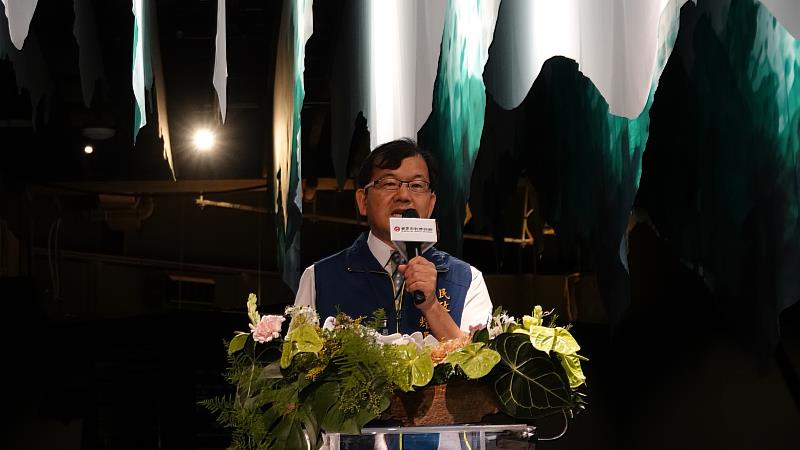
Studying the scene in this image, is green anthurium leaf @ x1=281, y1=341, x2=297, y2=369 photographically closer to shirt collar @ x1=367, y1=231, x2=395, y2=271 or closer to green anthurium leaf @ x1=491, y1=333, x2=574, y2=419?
green anthurium leaf @ x1=491, y1=333, x2=574, y2=419

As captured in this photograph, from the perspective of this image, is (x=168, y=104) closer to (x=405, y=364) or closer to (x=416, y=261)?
(x=416, y=261)

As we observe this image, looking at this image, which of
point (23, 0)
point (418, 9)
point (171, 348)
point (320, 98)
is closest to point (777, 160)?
point (418, 9)

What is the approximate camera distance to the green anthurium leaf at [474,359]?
171 centimetres

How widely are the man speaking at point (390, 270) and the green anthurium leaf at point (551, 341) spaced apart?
2.63 ft

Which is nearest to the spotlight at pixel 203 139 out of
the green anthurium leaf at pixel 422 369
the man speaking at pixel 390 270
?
the man speaking at pixel 390 270

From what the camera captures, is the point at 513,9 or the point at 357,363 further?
the point at 513,9

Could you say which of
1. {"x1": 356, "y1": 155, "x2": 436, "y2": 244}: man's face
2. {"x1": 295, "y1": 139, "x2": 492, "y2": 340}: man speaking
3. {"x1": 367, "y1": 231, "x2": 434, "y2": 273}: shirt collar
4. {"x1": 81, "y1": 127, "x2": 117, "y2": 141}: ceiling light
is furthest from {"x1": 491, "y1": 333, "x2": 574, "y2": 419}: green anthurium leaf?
{"x1": 81, "y1": 127, "x2": 117, "y2": 141}: ceiling light

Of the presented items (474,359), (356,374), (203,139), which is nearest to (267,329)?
(356,374)

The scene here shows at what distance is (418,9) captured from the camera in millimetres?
3420

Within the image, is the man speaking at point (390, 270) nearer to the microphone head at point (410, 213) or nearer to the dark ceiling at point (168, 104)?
the microphone head at point (410, 213)

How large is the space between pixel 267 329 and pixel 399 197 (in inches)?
38.0

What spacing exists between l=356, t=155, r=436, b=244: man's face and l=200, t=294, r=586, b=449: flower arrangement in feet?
2.93

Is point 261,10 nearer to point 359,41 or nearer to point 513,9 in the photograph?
point 359,41

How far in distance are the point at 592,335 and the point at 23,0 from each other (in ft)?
7.74
